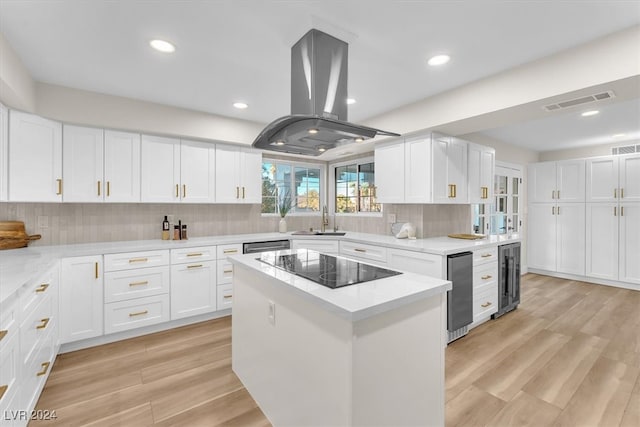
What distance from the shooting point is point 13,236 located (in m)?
2.75

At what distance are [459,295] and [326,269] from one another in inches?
67.7

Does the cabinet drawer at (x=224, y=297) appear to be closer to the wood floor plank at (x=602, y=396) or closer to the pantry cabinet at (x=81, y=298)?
the pantry cabinet at (x=81, y=298)

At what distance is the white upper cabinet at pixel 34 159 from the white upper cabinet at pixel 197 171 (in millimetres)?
1120

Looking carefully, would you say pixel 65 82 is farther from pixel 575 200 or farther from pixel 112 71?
pixel 575 200

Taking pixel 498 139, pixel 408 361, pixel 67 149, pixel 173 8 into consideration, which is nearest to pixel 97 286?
pixel 67 149

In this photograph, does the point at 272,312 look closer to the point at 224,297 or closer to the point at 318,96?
the point at 318,96

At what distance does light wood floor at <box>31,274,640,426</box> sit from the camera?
6.34ft

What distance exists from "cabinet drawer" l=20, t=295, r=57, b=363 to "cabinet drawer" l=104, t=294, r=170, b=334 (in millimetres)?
562

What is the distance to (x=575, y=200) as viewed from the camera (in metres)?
5.24

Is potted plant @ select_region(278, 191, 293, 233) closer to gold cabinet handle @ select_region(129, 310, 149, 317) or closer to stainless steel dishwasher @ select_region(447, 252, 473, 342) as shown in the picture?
gold cabinet handle @ select_region(129, 310, 149, 317)

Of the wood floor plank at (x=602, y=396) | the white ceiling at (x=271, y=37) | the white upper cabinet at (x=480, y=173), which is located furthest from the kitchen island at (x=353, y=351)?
the white upper cabinet at (x=480, y=173)

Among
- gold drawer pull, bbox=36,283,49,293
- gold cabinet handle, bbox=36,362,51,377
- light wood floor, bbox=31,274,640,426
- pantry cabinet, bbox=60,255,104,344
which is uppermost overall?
gold drawer pull, bbox=36,283,49,293

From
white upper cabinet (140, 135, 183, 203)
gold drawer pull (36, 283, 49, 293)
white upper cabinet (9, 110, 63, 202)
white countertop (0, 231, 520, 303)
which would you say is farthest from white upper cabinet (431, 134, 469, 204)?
white upper cabinet (9, 110, 63, 202)

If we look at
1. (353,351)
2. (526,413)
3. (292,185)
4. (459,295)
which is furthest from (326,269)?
(292,185)
